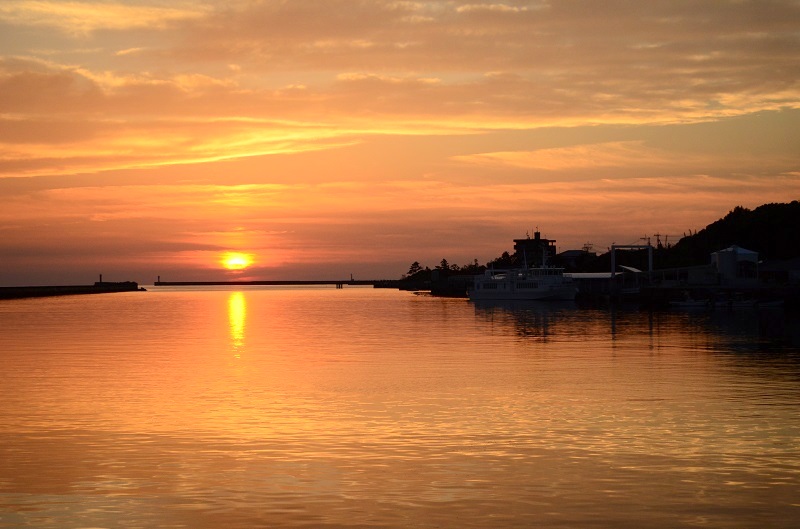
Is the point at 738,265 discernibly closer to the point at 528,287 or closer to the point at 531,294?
the point at 531,294

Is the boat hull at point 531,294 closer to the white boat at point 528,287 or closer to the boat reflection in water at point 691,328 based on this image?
the white boat at point 528,287

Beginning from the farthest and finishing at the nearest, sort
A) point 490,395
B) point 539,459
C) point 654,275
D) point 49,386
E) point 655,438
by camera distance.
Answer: point 654,275, point 49,386, point 490,395, point 655,438, point 539,459

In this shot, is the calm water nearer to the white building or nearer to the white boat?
the white building

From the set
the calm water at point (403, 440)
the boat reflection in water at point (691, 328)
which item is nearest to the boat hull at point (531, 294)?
the boat reflection in water at point (691, 328)

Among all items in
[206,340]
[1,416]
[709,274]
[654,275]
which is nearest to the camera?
[1,416]

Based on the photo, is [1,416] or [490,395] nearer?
[1,416]

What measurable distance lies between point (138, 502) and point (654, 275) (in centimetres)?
16095

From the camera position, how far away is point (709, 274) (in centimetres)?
14962

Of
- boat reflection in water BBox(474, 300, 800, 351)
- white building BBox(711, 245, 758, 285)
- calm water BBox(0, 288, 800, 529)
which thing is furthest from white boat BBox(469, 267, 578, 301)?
calm water BBox(0, 288, 800, 529)

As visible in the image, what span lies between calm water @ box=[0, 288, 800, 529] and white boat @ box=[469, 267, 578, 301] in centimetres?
11748

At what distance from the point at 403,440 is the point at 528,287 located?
157 metres

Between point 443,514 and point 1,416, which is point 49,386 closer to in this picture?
point 1,416

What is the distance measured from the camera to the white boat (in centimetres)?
→ 16975

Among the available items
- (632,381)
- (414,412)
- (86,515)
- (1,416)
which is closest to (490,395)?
(414,412)
